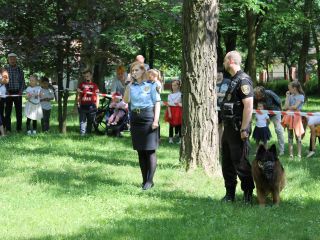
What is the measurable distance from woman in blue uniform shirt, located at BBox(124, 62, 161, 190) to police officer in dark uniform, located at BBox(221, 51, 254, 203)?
1190 mm

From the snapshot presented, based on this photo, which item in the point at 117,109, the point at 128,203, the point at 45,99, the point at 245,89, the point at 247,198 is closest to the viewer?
the point at 245,89

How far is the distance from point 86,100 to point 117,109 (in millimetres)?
843

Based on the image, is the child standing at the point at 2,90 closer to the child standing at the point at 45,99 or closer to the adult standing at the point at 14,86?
the adult standing at the point at 14,86

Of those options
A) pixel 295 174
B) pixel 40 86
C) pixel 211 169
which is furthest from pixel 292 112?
pixel 40 86

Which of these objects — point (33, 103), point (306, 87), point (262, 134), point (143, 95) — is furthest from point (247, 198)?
point (306, 87)

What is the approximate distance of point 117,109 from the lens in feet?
46.5

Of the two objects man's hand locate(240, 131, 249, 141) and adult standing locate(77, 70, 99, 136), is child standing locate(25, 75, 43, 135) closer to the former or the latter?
adult standing locate(77, 70, 99, 136)

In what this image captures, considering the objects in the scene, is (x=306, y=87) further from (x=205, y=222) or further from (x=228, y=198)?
(x=205, y=222)

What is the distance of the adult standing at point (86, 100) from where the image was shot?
46.3ft

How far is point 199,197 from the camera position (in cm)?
762

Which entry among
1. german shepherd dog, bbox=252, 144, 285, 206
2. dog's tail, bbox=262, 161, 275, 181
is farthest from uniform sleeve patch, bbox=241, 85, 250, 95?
dog's tail, bbox=262, 161, 275, 181

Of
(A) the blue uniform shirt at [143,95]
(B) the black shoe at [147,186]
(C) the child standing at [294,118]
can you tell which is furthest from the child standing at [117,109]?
(A) the blue uniform shirt at [143,95]

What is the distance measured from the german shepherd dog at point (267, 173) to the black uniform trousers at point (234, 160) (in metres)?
0.13

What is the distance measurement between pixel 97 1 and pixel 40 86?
264 cm
